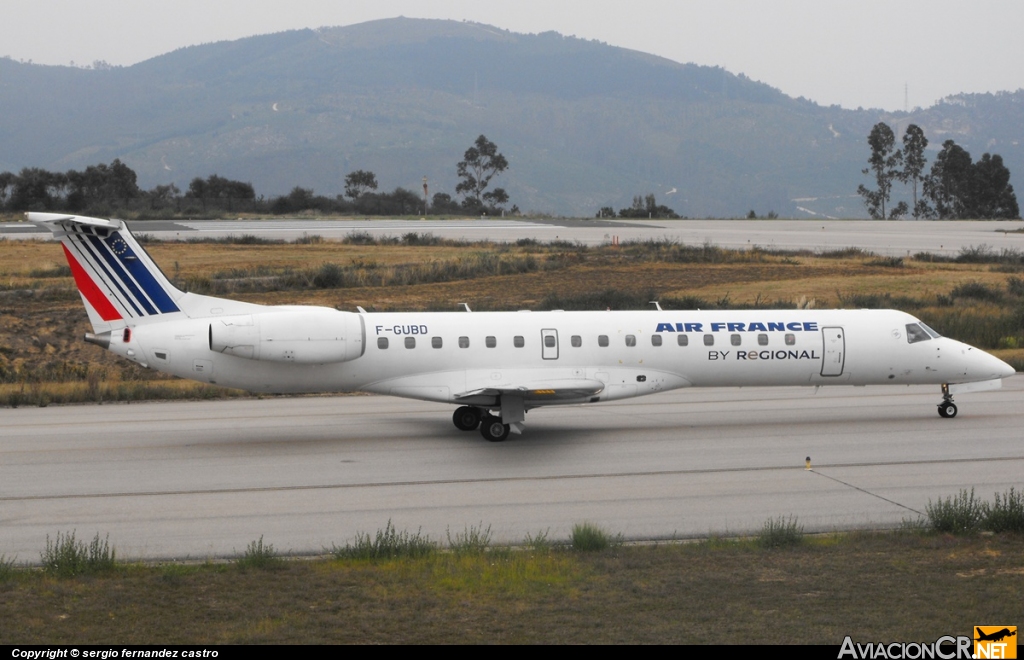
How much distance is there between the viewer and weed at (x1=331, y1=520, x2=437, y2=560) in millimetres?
13047

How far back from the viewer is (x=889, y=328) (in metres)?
23.1

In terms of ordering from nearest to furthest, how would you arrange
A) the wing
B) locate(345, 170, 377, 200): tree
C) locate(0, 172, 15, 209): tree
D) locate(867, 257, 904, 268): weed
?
the wing → locate(867, 257, 904, 268): weed → locate(0, 172, 15, 209): tree → locate(345, 170, 377, 200): tree

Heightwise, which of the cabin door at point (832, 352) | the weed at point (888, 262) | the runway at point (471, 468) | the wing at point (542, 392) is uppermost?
the weed at point (888, 262)

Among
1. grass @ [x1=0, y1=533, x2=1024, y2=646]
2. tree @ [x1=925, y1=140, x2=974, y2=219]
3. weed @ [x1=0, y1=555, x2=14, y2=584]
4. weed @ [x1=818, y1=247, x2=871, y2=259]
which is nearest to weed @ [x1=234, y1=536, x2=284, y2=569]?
grass @ [x1=0, y1=533, x2=1024, y2=646]

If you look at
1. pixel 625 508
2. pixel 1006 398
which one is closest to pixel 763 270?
pixel 1006 398

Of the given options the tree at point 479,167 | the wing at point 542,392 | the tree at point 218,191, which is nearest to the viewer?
the wing at point 542,392

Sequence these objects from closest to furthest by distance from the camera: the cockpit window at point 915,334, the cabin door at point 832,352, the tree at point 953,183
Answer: the cabin door at point 832,352 → the cockpit window at point 915,334 → the tree at point 953,183

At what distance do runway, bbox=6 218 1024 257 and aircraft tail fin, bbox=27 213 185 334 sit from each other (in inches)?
1670

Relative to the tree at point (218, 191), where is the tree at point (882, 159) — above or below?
above

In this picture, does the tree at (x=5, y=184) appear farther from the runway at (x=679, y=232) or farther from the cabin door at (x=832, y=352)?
the cabin door at (x=832, y=352)

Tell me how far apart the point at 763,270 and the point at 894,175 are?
273 feet

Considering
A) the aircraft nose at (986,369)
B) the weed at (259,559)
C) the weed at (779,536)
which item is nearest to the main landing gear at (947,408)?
the aircraft nose at (986,369)

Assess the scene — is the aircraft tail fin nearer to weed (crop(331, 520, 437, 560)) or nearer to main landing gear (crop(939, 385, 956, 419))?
weed (crop(331, 520, 437, 560))

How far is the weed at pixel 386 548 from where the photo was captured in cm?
1305
